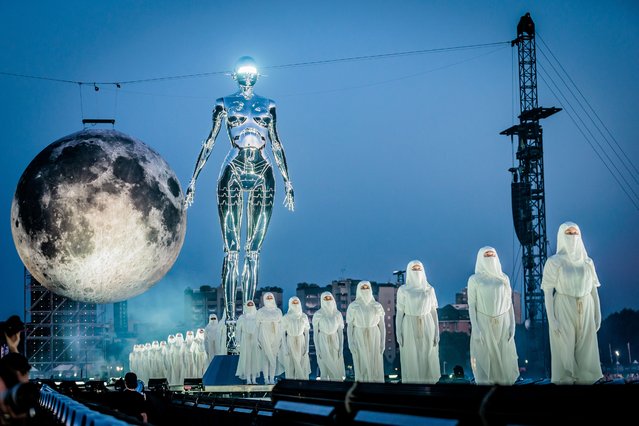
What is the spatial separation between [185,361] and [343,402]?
1316 inches

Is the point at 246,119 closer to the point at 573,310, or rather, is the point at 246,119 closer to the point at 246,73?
the point at 246,73

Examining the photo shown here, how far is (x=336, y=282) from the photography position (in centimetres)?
10975

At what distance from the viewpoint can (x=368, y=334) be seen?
21094 mm

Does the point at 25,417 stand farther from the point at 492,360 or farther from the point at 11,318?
the point at 492,360

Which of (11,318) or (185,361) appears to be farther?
(185,361)

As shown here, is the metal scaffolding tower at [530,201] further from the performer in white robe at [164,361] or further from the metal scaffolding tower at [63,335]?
the metal scaffolding tower at [63,335]

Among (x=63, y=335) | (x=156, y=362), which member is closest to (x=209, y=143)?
(x=156, y=362)

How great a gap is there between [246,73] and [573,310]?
14231mm

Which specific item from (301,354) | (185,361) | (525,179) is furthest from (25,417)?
(525,179)

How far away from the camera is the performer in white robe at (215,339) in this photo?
1211 inches

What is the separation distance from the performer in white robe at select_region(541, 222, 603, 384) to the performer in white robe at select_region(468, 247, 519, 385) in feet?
4.81

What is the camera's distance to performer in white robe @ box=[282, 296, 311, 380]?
82.9 ft

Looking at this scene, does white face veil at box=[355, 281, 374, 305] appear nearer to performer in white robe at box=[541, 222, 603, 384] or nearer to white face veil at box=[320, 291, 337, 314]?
white face veil at box=[320, 291, 337, 314]

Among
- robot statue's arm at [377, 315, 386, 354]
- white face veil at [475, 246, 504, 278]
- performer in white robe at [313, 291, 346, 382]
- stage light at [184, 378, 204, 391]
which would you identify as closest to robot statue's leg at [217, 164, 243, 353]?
stage light at [184, 378, 204, 391]
